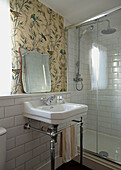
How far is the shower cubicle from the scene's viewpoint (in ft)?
7.02

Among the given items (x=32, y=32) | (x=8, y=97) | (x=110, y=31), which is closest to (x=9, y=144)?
(x=8, y=97)

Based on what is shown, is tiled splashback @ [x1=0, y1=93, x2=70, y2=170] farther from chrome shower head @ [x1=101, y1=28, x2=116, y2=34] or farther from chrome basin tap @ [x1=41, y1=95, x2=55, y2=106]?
chrome shower head @ [x1=101, y1=28, x2=116, y2=34]

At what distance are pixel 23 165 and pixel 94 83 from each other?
1.71m

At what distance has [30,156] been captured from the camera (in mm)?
1556

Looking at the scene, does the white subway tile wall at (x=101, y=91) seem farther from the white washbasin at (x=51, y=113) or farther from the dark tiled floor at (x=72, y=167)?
the white washbasin at (x=51, y=113)

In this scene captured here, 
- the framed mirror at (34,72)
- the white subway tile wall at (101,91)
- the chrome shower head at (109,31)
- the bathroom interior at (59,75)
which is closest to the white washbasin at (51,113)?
the bathroom interior at (59,75)

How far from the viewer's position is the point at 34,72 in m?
1.72

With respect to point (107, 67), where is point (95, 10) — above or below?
above

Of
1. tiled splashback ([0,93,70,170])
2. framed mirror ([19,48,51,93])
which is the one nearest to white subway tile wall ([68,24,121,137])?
framed mirror ([19,48,51,93])

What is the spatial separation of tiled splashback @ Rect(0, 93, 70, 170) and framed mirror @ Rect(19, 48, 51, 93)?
17 cm

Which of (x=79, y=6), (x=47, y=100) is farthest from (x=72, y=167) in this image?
(x=79, y=6)

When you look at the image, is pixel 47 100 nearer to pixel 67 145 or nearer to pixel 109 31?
pixel 67 145

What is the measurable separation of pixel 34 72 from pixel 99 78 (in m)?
1.22

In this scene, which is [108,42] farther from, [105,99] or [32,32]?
[32,32]
